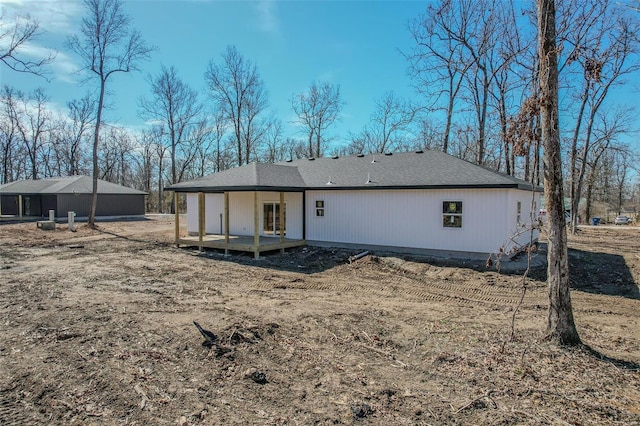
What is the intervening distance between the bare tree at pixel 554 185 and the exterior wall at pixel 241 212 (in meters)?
10.8

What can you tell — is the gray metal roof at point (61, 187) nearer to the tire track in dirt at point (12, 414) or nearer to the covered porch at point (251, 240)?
the covered porch at point (251, 240)

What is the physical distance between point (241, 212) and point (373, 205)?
5949mm

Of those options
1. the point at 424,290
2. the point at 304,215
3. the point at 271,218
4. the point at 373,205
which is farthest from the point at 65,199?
the point at 424,290

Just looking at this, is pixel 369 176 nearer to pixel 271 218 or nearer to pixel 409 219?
pixel 409 219

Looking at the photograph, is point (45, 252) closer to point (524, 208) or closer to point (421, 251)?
point (421, 251)

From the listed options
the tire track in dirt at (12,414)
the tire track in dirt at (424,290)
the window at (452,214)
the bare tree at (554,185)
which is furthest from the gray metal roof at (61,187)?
the bare tree at (554,185)

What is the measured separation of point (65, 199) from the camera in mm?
27219

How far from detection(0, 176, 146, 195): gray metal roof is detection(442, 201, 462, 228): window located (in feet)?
86.8

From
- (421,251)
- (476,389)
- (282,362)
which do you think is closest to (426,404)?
(476,389)

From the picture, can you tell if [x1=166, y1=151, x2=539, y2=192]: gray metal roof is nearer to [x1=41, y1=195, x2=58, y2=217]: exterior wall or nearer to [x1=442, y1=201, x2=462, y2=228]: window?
[x1=442, y1=201, x2=462, y2=228]: window

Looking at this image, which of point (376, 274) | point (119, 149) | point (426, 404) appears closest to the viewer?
point (426, 404)

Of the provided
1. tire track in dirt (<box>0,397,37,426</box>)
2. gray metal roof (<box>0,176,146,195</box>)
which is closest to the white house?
tire track in dirt (<box>0,397,37,426</box>)

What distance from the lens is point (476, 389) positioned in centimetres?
376

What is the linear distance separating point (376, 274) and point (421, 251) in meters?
2.86
